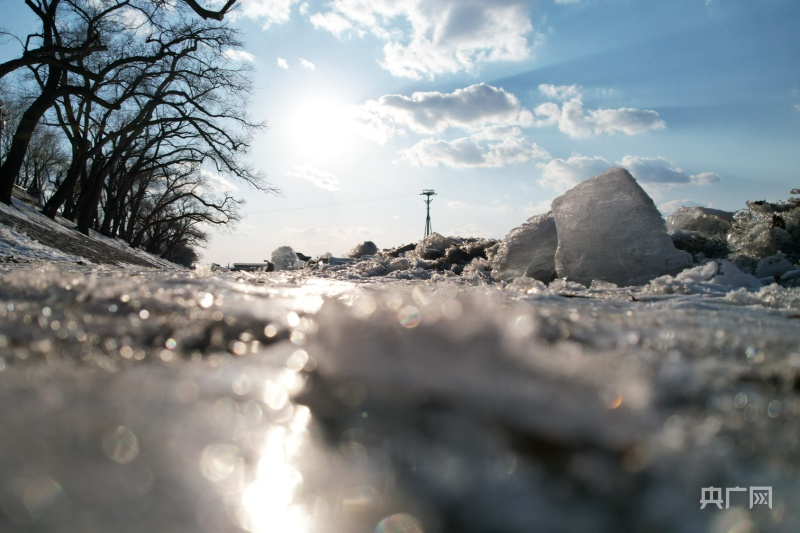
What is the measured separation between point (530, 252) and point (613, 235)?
49.2 inches

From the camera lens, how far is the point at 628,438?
609mm

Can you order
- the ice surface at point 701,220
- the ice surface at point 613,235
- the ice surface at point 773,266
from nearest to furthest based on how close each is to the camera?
the ice surface at point 773,266
the ice surface at point 613,235
the ice surface at point 701,220

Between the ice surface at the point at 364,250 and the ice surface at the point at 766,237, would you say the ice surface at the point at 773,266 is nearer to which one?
the ice surface at the point at 766,237

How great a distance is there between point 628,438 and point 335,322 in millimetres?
661

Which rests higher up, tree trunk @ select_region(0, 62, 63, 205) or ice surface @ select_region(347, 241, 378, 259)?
tree trunk @ select_region(0, 62, 63, 205)

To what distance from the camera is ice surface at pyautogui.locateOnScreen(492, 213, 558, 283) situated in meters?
5.93

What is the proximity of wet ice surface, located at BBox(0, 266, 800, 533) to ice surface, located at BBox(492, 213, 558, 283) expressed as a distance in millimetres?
4922

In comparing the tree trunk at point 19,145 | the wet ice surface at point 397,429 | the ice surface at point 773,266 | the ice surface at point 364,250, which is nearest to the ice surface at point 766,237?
the ice surface at point 773,266

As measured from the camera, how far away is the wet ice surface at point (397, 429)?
1.60 ft

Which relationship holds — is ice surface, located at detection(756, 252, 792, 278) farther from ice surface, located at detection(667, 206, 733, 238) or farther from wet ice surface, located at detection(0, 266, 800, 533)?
wet ice surface, located at detection(0, 266, 800, 533)

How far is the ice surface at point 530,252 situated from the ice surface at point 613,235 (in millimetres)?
511

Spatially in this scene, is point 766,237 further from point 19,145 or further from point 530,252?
point 19,145

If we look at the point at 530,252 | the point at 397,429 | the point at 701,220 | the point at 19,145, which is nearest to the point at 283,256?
the point at 19,145

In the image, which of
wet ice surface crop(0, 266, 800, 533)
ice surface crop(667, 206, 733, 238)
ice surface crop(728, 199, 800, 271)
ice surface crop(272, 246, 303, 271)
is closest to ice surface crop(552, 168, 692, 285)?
ice surface crop(728, 199, 800, 271)
